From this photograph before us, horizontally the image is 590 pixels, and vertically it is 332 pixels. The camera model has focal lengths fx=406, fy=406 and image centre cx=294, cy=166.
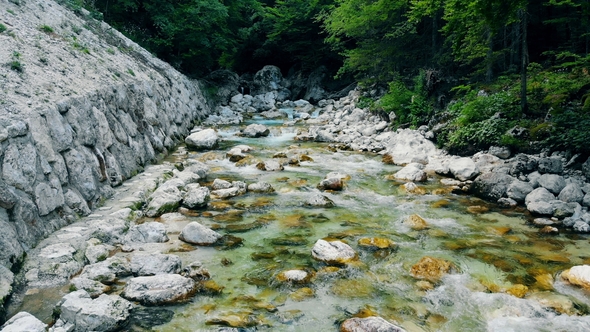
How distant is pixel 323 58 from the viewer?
35094 millimetres

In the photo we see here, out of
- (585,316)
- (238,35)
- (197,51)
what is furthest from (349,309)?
(238,35)

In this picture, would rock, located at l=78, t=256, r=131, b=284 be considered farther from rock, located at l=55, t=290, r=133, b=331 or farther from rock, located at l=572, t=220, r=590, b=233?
rock, located at l=572, t=220, r=590, b=233

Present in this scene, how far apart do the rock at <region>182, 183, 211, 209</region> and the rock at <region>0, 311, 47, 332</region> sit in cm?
474

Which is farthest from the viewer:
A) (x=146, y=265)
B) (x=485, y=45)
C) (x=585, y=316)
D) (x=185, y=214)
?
(x=485, y=45)

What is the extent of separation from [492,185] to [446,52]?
10857mm

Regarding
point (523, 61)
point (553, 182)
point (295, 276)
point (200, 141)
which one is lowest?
point (295, 276)

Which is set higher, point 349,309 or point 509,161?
point 509,161

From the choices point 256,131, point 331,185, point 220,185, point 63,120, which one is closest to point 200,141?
point 256,131

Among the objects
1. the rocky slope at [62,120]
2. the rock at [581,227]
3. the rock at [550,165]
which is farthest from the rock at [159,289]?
the rock at [550,165]

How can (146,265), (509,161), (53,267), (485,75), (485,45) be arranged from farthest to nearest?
(485,75), (485,45), (509,161), (146,265), (53,267)

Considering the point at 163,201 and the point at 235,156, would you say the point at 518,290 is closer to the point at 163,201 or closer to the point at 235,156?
the point at 163,201

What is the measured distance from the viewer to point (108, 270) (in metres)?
5.69

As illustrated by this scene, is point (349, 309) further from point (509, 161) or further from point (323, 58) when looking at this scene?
point (323, 58)

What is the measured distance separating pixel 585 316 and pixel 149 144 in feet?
36.1
